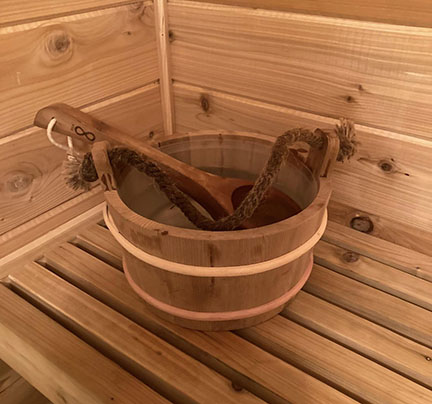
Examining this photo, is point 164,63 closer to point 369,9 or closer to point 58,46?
point 58,46

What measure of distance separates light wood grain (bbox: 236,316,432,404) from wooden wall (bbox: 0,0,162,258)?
0.40 metres

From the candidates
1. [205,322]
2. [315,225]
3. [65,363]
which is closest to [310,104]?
[315,225]

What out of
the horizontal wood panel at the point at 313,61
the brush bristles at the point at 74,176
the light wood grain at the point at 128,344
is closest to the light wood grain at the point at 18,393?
the light wood grain at the point at 128,344

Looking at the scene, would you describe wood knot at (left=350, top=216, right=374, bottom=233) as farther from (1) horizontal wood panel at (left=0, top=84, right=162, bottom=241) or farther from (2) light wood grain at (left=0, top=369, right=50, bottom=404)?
(2) light wood grain at (left=0, top=369, right=50, bottom=404)

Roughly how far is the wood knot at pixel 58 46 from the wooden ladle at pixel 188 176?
0.10 meters

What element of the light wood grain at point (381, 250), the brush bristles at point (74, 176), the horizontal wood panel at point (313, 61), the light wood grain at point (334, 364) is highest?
the horizontal wood panel at point (313, 61)

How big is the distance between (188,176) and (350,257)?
0.32m

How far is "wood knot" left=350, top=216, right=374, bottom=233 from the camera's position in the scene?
78 centimetres

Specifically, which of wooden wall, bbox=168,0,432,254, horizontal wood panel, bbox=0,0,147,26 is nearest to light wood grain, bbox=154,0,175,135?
wooden wall, bbox=168,0,432,254

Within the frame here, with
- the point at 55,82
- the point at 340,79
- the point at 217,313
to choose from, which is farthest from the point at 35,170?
the point at 340,79

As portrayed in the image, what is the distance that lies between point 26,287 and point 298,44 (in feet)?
1.88

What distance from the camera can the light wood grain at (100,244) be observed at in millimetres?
744

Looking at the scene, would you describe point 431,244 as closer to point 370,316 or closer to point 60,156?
point 370,316

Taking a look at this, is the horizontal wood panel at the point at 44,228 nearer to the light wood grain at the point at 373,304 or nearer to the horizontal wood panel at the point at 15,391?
the horizontal wood panel at the point at 15,391
